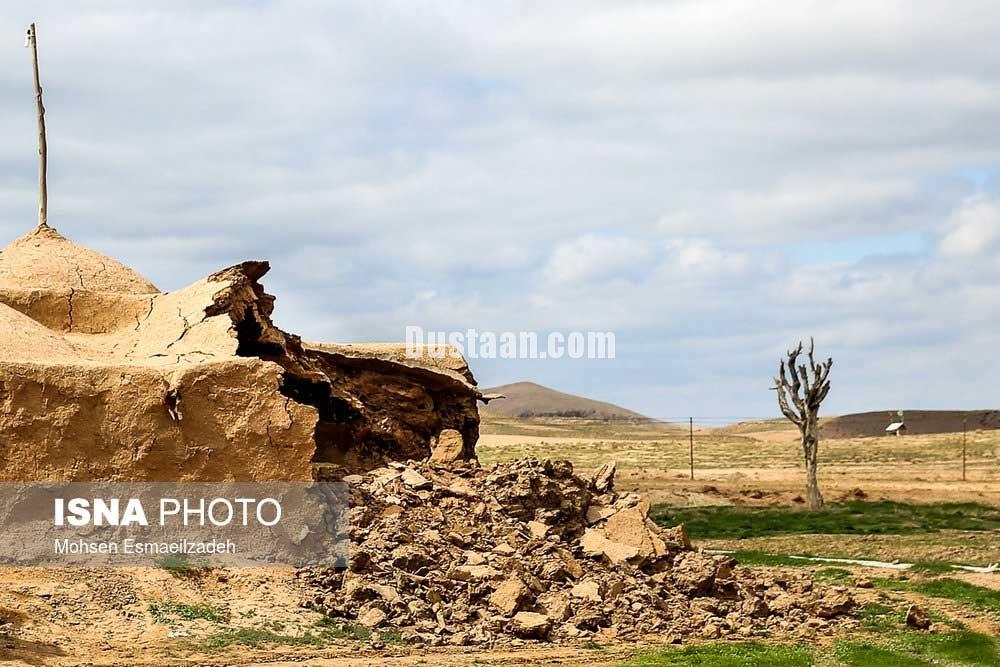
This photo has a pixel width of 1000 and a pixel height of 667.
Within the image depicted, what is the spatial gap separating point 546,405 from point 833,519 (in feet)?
302

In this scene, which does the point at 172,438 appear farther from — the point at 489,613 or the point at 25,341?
the point at 489,613

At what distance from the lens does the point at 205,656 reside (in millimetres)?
11664

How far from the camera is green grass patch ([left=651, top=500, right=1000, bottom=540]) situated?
24.0 metres

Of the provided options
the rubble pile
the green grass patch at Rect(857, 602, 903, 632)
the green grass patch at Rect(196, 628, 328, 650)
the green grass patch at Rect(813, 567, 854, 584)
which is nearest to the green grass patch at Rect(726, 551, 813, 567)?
the green grass patch at Rect(813, 567, 854, 584)

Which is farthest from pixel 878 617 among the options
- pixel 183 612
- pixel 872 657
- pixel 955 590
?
pixel 183 612

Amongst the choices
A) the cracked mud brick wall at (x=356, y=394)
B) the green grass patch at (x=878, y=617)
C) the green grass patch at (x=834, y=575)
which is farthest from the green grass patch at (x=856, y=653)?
the cracked mud brick wall at (x=356, y=394)

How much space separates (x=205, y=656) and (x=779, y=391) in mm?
20843

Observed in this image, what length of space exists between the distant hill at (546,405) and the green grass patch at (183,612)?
95782 mm

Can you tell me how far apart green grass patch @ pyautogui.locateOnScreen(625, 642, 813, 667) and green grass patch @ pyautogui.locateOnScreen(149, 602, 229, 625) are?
3.87 metres

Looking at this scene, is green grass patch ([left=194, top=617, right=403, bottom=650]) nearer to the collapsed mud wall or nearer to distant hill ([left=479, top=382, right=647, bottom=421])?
the collapsed mud wall

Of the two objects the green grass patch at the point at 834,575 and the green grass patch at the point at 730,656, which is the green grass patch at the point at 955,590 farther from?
the green grass patch at the point at 730,656

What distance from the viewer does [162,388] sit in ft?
44.1

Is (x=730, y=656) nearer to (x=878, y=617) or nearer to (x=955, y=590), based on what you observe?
(x=878, y=617)

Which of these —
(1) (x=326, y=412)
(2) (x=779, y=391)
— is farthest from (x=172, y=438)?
(2) (x=779, y=391)
